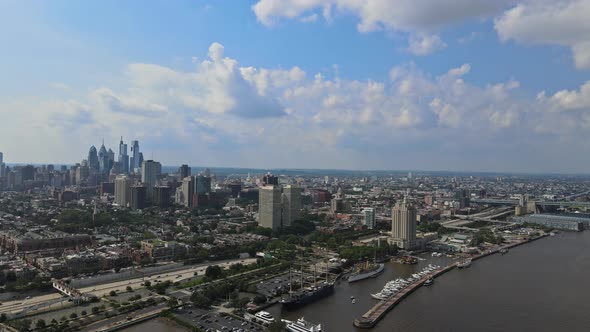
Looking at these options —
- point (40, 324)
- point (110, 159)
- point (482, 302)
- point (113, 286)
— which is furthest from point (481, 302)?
point (110, 159)

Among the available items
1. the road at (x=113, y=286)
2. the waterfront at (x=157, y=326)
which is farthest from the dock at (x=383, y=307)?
the road at (x=113, y=286)

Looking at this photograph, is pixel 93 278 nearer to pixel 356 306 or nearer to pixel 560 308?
pixel 356 306

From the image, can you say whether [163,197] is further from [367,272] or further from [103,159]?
[103,159]

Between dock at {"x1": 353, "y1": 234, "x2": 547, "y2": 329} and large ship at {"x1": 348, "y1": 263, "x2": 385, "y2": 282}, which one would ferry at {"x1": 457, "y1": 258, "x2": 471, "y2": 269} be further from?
large ship at {"x1": 348, "y1": 263, "x2": 385, "y2": 282}

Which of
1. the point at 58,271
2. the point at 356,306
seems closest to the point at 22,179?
the point at 58,271

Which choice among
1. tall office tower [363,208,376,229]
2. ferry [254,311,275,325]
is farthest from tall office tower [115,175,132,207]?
ferry [254,311,275,325]

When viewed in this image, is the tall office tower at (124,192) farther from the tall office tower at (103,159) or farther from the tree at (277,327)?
the tall office tower at (103,159)
